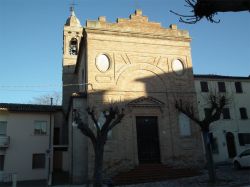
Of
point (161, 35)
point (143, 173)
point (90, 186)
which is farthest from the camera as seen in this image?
point (161, 35)

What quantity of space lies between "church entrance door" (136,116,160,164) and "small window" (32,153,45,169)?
9.93m

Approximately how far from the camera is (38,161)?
959 inches

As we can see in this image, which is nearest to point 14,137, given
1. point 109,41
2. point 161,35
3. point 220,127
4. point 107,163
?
point 107,163

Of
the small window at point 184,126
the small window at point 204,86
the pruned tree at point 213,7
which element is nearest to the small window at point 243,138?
the small window at point 204,86

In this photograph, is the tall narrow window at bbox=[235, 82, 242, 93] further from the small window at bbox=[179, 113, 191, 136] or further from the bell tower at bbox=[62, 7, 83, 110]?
the bell tower at bbox=[62, 7, 83, 110]

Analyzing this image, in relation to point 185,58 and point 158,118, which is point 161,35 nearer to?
point 185,58

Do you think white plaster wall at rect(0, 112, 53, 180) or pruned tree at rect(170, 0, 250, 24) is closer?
pruned tree at rect(170, 0, 250, 24)

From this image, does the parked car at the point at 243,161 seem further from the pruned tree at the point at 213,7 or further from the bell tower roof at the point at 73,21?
the bell tower roof at the point at 73,21

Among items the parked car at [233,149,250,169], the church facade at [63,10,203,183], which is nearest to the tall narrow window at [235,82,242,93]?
the church facade at [63,10,203,183]

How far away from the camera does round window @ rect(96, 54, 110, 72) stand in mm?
20484

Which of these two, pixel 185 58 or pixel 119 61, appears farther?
pixel 185 58

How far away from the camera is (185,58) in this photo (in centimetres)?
2292

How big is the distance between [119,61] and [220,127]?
1400 centimetres

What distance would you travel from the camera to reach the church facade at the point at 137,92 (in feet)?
62.4
